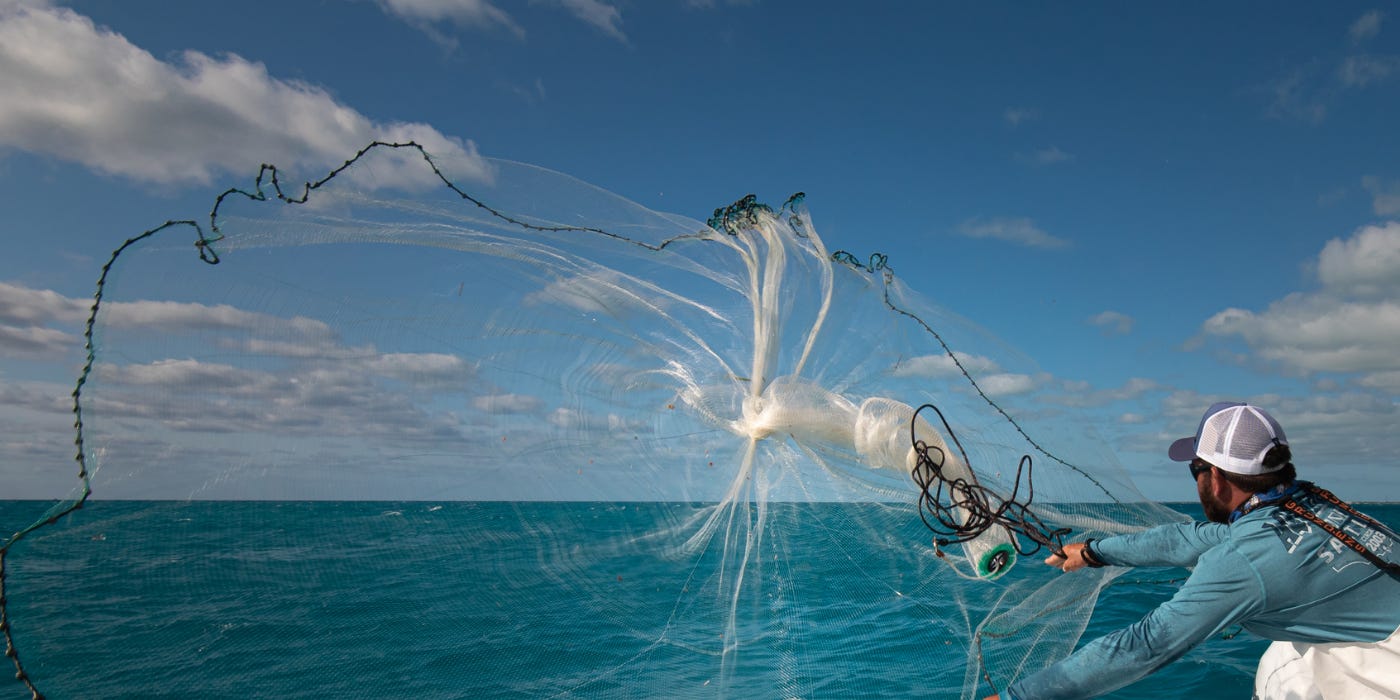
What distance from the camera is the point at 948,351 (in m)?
5.30

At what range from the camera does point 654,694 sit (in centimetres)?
755

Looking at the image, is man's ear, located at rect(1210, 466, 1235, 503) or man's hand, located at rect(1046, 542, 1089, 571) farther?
man's hand, located at rect(1046, 542, 1089, 571)

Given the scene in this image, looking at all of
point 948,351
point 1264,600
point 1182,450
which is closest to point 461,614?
point 948,351

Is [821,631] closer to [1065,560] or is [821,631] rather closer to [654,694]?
[654,694]

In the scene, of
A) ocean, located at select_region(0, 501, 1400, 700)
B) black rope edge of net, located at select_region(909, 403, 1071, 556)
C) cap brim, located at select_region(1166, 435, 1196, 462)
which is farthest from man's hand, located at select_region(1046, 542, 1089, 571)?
ocean, located at select_region(0, 501, 1400, 700)

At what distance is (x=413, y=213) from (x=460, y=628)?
913cm

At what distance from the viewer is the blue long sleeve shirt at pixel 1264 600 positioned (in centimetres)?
254

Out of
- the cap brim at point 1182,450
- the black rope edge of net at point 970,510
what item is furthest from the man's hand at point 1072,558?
the cap brim at point 1182,450

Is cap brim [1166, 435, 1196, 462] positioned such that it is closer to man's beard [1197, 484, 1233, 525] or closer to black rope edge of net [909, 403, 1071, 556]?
man's beard [1197, 484, 1233, 525]

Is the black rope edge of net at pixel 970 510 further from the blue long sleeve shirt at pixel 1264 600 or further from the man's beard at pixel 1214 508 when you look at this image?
the blue long sleeve shirt at pixel 1264 600

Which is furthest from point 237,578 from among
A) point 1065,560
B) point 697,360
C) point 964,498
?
point 1065,560

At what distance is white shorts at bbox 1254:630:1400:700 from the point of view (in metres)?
2.71

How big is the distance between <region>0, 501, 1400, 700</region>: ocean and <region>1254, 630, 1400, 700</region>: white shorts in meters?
0.55

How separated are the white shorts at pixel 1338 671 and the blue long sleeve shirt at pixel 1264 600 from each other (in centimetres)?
12
